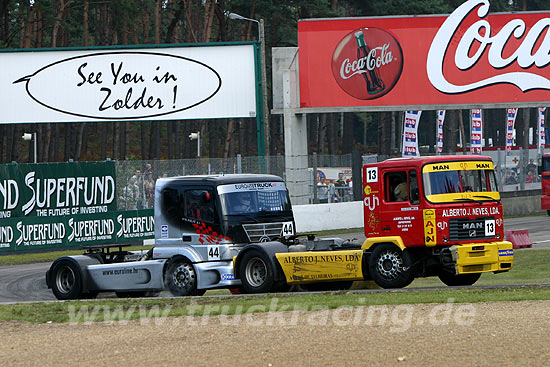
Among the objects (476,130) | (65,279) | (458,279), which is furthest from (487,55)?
(65,279)

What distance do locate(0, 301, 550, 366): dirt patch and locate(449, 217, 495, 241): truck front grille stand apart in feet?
7.59

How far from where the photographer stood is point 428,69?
33.6 meters

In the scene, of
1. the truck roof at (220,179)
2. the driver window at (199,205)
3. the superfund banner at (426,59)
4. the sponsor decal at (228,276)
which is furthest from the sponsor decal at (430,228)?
the superfund banner at (426,59)

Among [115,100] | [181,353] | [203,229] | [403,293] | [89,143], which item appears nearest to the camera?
[181,353]

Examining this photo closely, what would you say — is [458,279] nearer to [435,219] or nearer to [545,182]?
[435,219]

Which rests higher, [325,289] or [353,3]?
[353,3]

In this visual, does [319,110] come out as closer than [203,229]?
No

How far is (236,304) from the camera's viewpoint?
13.8 m

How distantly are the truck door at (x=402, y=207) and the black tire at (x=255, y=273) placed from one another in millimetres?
1958

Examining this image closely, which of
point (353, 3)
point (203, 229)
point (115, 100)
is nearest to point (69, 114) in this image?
point (115, 100)

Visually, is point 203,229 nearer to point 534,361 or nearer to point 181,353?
point 181,353

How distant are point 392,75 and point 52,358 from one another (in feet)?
82.7

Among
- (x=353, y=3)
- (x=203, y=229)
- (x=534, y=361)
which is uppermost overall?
(x=353, y=3)
